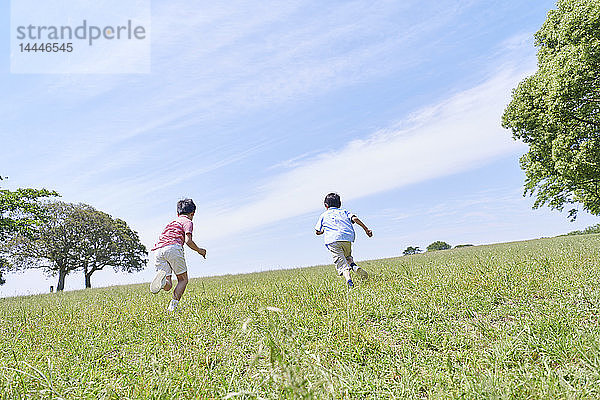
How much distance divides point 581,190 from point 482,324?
23969 mm

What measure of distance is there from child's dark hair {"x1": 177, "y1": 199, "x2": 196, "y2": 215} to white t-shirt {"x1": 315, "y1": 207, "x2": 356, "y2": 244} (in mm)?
3056

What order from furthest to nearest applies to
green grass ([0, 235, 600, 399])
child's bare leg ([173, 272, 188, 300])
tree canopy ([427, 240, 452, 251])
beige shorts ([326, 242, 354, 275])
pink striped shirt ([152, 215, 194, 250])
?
tree canopy ([427, 240, 452, 251]) < beige shorts ([326, 242, 354, 275]) < pink striped shirt ([152, 215, 194, 250]) < child's bare leg ([173, 272, 188, 300]) < green grass ([0, 235, 600, 399])

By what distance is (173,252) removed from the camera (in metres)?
8.60

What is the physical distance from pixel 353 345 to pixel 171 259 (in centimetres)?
521

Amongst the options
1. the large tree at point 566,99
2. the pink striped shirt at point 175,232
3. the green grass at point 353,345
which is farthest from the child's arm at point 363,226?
the large tree at point 566,99

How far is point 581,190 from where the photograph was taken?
78.5 ft

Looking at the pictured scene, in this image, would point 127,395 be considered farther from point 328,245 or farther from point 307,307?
point 328,245

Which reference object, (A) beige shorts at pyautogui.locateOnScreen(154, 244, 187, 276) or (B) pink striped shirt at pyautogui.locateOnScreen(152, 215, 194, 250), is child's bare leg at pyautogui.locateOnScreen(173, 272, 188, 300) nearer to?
(A) beige shorts at pyautogui.locateOnScreen(154, 244, 187, 276)

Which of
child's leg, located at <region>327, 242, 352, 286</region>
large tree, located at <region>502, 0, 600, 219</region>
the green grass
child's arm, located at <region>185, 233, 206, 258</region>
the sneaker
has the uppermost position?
large tree, located at <region>502, 0, 600, 219</region>

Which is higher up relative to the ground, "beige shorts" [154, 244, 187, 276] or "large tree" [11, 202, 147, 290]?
"large tree" [11, 202, 147, 290]

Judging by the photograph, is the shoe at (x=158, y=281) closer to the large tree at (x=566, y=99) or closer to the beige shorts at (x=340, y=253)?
the beige shorts at (x=340, y=253)

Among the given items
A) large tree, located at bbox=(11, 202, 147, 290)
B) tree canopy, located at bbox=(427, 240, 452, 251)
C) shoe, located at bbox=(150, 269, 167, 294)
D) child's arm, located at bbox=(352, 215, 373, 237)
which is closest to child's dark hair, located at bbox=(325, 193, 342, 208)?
child's arm, located at bbox=(352, 215, 373, 237)

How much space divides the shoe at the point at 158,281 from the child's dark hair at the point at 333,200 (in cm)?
430

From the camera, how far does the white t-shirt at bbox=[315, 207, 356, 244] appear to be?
9375 mm
